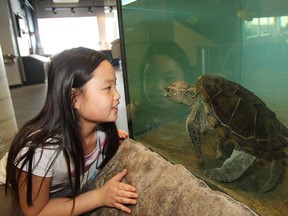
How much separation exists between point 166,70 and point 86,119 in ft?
2.70

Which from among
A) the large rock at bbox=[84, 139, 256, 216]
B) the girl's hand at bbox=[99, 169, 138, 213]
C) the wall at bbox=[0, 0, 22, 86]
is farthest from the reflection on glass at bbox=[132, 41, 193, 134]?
the wall at bbox=[0, 0, 22, 86]

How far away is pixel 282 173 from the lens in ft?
3.04

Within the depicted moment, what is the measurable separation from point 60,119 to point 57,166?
20cm

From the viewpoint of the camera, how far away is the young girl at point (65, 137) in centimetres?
92

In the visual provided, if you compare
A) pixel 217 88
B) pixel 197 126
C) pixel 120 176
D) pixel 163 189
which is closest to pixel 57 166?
pixel 120 176

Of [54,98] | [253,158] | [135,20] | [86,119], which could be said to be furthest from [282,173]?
[135,20]

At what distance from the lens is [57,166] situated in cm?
100

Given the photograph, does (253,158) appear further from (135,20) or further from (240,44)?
(135,20)

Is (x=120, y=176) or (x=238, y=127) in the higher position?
(x=238, y=127)

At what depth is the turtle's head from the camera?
1330 millimetres

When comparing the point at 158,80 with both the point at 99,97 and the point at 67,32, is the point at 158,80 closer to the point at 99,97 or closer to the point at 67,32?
the point at 99,97

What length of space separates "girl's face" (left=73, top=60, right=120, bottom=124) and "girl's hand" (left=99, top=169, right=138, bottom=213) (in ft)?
0.90

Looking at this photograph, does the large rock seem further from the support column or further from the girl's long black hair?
the support column

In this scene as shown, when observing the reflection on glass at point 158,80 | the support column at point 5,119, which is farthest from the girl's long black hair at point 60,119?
the support column at point 5,119
